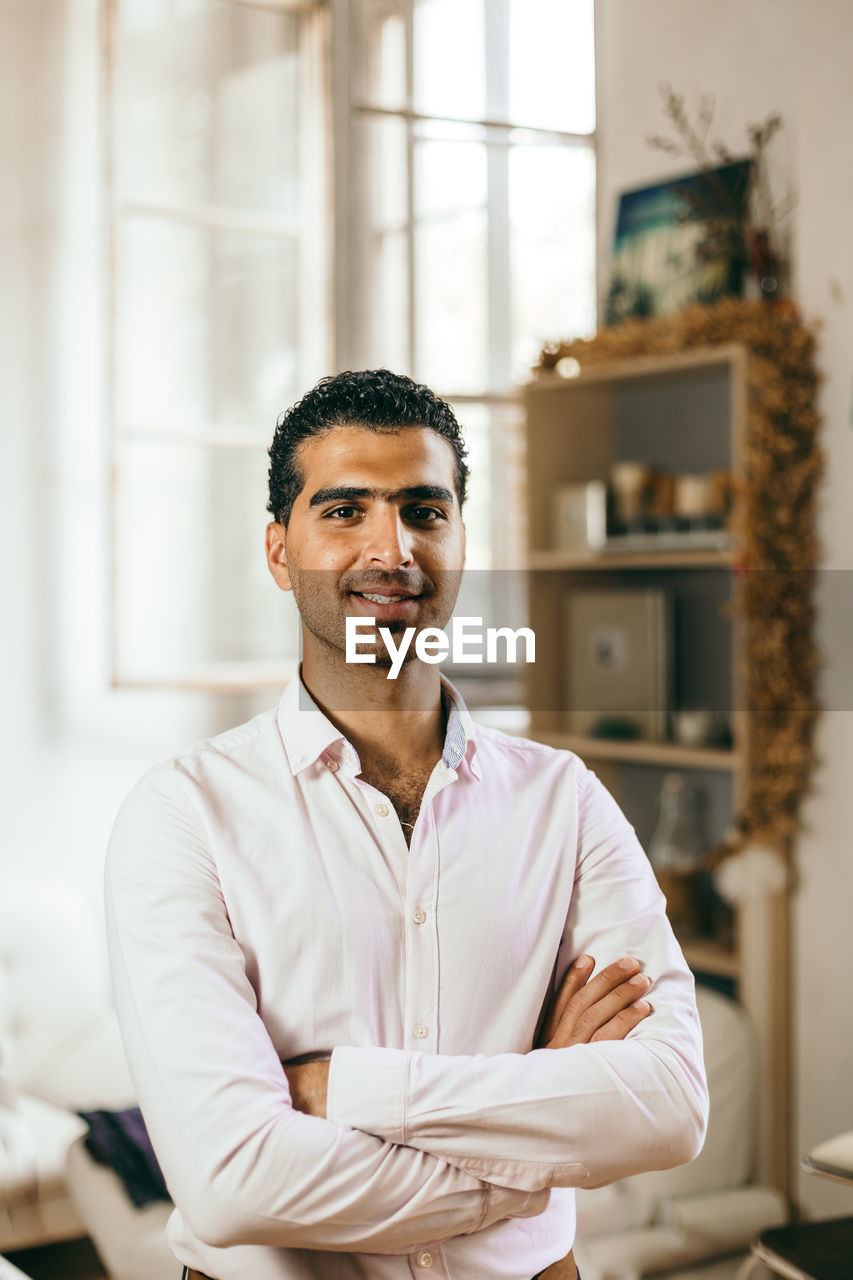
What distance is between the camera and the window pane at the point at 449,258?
2822mm

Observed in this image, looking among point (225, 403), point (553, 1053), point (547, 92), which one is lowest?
point (553, 1053)

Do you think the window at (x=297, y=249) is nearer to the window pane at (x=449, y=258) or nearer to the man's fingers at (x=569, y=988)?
the window pane at (x=449, y=258)

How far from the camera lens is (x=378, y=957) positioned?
3.56 feet

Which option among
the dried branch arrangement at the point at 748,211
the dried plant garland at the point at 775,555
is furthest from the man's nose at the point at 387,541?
the dried branch arrangement at the point at 748,211

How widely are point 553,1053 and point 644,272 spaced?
2077 mm

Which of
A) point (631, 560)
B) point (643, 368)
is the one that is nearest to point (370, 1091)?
point (631, 560)

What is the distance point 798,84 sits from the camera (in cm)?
251

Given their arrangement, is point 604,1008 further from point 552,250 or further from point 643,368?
point 552,250

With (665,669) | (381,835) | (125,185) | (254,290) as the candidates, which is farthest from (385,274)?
(381,835)

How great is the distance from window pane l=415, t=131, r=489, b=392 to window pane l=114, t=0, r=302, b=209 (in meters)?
0.41

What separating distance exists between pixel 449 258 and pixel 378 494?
6.39 ft

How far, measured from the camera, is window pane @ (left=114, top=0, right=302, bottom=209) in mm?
2979

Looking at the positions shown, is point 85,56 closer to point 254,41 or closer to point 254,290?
point 254,41

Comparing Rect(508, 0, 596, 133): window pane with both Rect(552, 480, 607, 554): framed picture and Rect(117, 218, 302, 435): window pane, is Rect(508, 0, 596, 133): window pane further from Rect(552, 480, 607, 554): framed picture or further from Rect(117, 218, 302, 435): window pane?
Rect(552, 480, 607, 554): framed picture
